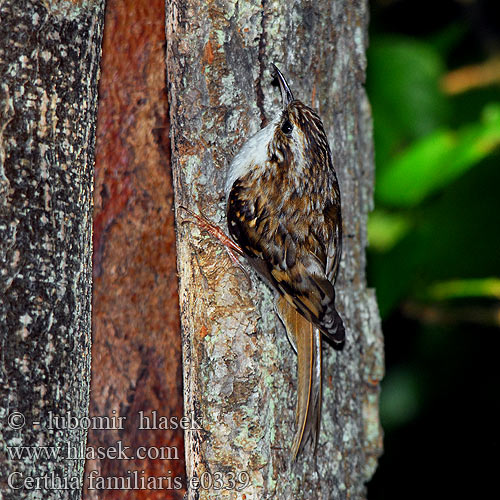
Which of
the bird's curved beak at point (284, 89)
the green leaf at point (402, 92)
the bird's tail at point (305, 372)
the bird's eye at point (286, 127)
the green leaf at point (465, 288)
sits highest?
the green leaf at point (402, 92)

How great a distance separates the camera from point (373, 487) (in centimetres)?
493

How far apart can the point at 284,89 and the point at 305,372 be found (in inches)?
38.3

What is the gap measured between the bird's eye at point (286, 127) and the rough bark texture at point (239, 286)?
6 cm

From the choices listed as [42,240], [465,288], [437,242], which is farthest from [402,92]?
[42,240]

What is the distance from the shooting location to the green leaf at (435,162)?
2.85 meters

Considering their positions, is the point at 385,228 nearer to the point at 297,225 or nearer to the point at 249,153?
Answer: the point at 297,225

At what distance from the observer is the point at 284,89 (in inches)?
95.8

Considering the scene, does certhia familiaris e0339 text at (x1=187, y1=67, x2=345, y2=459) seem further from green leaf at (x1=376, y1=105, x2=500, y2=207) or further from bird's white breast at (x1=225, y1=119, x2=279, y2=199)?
green leaf at (x1=376, y1=105, x2=500, y2=207)

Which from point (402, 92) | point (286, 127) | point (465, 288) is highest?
point (402, 92)

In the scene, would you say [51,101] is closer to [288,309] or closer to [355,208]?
[288,309]

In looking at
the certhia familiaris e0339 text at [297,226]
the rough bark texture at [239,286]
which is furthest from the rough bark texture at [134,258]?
the certhia familiaris e0339 text at [297,226]

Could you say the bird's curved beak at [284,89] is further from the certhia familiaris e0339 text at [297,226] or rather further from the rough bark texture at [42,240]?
the rough bark texture at [42,240]

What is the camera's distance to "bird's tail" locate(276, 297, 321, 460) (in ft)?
7.66

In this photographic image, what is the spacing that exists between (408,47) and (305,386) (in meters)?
2.41
